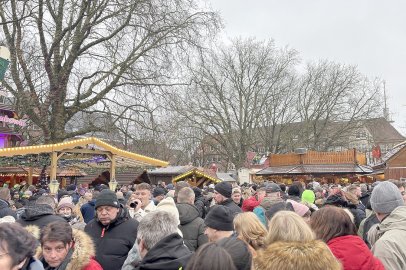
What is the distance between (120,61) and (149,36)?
1560mm

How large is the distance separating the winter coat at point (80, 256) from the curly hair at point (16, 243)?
0.51 metres

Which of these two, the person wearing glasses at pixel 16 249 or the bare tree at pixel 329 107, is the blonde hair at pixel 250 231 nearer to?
the person wearing glasses at pixel 16 249

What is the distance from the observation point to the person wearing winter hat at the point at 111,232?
4.64 metres

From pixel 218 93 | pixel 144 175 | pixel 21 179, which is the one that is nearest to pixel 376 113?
pixel 218 93

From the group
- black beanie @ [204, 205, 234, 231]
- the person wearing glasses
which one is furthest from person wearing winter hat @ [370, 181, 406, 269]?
the person wearing glasses

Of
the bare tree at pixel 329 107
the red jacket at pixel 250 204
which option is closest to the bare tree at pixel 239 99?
the bare tree at pixel 329 107

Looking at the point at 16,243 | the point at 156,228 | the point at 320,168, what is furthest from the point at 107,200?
the point at 320,168

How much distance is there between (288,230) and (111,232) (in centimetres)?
245

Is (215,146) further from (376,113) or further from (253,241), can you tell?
(253,241)

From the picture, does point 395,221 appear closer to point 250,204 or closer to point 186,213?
point 186,213

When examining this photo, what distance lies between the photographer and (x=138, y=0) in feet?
51.2

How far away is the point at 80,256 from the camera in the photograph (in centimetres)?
345

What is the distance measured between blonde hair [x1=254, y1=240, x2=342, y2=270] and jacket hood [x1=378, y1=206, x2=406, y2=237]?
5.30 feet

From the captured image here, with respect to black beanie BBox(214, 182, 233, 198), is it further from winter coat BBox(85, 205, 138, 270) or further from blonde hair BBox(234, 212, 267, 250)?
blonde hair BBox(234, 212, 267, 250)
